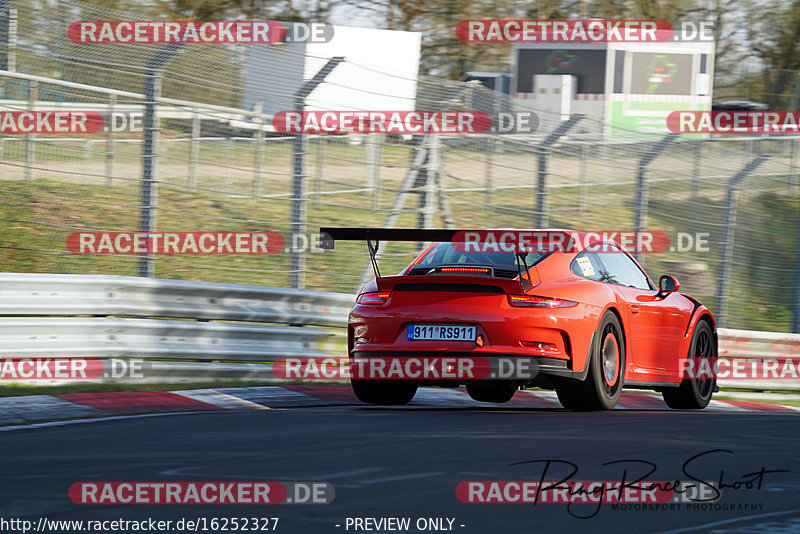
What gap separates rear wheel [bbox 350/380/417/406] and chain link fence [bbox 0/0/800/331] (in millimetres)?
2218

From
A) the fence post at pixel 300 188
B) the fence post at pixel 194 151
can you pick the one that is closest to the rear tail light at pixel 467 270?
the fence post at pixel 300 188

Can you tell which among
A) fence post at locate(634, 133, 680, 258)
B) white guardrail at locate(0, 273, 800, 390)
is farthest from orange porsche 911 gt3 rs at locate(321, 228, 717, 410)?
fence post at locate(634, 133, 680, 258)

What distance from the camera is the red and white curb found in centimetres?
812

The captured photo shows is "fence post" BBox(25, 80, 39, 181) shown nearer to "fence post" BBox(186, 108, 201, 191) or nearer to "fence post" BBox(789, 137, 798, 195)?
"fence post" BBox(186, 108, 201, 191)

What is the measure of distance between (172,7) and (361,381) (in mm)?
22095

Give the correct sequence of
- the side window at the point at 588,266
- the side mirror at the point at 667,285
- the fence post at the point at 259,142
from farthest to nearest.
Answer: the fence post at the point at 259,142, the side mirror at the point at 667,285, the side window at the point at 588,266

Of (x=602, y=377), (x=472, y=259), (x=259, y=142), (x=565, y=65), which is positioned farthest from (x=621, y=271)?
(x=565, y=65)

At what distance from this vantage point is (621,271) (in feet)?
31.8

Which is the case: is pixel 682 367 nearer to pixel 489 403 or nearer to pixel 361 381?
pixel 489 403

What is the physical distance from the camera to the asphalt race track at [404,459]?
200 inches

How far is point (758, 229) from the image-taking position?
65.0 feet

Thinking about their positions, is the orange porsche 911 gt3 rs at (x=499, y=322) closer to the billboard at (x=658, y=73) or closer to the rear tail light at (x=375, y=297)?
the rear tail light at (x=375, y=297)

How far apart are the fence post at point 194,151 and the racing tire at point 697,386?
5026 mm

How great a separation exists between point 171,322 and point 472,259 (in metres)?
2.59
